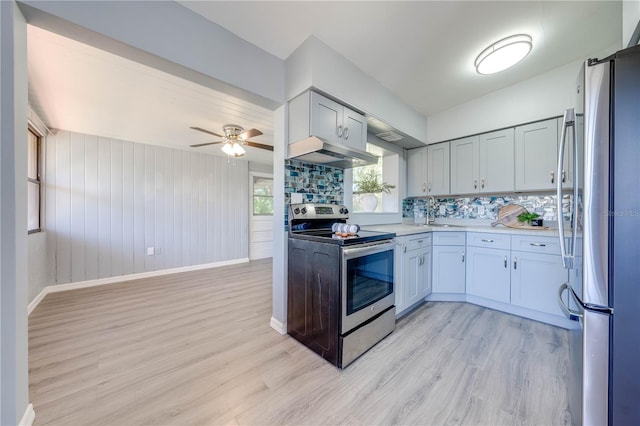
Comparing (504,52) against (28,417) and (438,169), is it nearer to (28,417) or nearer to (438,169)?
(438,169)

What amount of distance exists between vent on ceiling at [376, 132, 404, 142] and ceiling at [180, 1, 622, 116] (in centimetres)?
69

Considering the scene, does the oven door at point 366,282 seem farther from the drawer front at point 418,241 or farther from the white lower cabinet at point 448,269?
the white lower cabinet at point 448,269

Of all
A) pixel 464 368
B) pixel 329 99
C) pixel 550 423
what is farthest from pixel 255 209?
pixel 550 423

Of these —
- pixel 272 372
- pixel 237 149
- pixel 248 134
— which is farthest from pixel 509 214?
pixel 237 149

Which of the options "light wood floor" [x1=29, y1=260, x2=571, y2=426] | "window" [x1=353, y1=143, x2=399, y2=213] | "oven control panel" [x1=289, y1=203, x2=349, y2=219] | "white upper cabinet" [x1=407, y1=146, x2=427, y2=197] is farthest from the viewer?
"white upper cabinet" [x1=407, y1=146, x2=427, y2=197]

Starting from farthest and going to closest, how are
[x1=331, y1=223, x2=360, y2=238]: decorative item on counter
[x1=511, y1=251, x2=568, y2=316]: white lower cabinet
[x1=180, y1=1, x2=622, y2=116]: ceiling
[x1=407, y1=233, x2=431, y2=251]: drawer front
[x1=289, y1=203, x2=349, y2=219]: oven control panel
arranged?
1. [x1=407, y1=233, x2=431, y2=251]: drawer front
2. [x1=511, y1=251, x2=568, y2=316]: white lower cabinet
3. [x1=289, y1=203, x2=349, y2=219]: oven control panel
4. [x1=331, y1=223, x2=360, y2=238]: decorative item on counter
5. [x1=180, y1=1, x2=622, y2=116]: ceiling

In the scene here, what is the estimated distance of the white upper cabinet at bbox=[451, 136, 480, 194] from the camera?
3.01m

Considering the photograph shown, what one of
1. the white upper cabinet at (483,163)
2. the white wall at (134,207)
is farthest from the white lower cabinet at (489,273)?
the white wall at (134,207)

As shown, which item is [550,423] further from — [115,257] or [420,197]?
[115,257]

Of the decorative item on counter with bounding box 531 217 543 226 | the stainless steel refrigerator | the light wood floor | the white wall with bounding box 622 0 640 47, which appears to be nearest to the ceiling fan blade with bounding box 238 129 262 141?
the light wood floor

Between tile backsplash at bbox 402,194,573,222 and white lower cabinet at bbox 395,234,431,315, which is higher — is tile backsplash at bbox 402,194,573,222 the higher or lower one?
the higher one

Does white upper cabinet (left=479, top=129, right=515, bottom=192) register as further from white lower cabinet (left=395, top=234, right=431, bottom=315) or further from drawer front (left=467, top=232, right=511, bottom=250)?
white lower cabinet (left=395, top=234, right=431, bottom=315)

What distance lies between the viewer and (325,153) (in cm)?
197

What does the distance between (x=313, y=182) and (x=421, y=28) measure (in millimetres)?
1527
